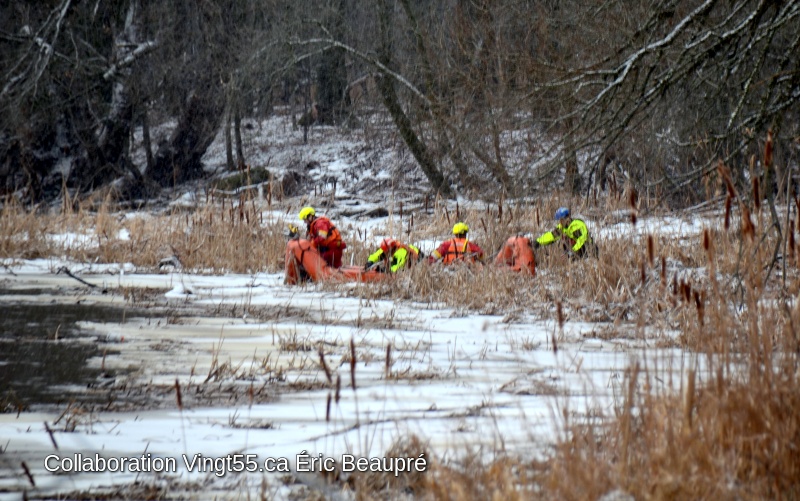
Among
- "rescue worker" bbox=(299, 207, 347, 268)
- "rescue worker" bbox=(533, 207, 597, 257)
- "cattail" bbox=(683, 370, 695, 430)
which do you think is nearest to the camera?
"cattail" bbox=(683, 370, 695, 430)

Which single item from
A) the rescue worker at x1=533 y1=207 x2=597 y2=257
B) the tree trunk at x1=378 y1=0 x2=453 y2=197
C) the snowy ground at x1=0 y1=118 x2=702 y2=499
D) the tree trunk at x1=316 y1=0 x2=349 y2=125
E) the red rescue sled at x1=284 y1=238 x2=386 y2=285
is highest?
the tree trunk at x1=316 y1=0 x2=349 y2=125

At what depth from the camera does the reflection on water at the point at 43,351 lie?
4355mm

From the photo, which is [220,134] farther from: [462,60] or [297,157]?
[462,60]

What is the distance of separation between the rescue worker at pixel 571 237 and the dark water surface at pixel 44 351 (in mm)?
4033

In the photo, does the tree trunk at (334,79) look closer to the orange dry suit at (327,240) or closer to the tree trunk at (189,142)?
the tree trunk at (189,142)

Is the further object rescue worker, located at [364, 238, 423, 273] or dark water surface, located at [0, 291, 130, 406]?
rescue worker, located at [364, 238, 423, 273]

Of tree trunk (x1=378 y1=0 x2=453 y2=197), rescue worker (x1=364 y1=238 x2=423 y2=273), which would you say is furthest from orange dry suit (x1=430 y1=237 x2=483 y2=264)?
tree trunk (x1=378 y1=0 x2=453 y2=197)

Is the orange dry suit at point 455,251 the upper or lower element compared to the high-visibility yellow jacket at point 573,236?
lower

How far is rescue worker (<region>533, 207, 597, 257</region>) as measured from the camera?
8.29 meters

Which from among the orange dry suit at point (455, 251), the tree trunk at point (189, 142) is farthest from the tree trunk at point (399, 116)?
the orange dry suit at point (455, 251)

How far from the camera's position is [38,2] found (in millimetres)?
20281

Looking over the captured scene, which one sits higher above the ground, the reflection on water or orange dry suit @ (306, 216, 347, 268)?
orange dry suit @ (306, 216, 347, 268)

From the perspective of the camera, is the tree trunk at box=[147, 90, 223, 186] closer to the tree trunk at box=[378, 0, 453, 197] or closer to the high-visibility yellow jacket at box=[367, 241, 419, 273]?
the tree trunk at box=[378, 0, 453, 197]

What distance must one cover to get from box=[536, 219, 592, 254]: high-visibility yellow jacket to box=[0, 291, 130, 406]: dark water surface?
4.05 metres
